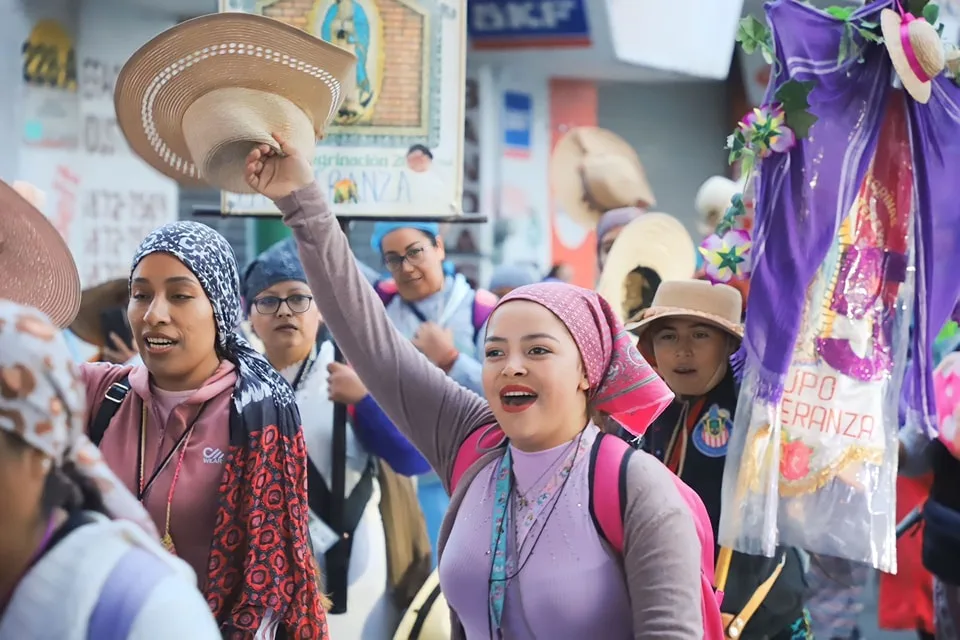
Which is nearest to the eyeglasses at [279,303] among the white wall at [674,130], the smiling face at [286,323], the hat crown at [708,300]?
the smiling face at [286,323]

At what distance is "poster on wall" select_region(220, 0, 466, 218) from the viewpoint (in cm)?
384

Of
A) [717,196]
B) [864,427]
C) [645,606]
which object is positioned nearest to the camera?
[645,606]

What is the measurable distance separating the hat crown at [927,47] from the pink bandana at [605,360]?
1.58 metres

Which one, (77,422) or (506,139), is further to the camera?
(506,139)

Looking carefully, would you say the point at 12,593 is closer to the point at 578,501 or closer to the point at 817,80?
the point at 578,501

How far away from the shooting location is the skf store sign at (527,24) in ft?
31.5

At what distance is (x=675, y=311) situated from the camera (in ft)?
12.2

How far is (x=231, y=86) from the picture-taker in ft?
8.11

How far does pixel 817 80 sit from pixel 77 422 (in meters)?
2.91

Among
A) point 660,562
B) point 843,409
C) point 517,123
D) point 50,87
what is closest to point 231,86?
point 660,562

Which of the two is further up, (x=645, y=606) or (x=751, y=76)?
(x=751, y=76)

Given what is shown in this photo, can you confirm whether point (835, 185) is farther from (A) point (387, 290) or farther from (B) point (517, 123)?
(B) point (517, 123)

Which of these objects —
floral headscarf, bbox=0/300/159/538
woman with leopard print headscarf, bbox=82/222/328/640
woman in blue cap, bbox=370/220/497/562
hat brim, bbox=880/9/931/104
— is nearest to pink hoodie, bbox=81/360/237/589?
woman with leopard print headscarf, bbox=82/222/328/640

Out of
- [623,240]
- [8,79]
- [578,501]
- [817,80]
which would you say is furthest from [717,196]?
[8,79]
